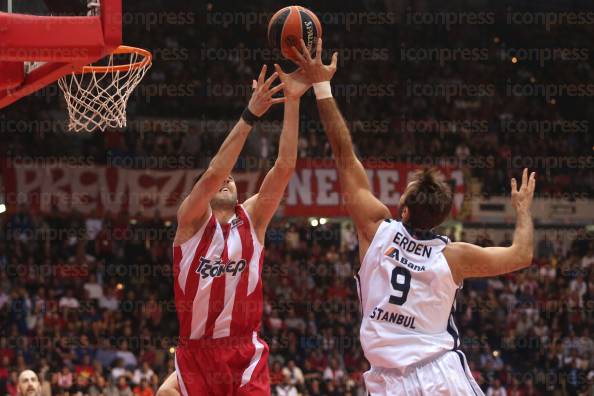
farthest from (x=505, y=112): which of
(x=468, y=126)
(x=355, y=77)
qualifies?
(x=355, y=77)

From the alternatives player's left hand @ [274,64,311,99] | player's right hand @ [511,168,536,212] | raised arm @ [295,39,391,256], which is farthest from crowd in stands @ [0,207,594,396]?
player's right hand @ [511,168,536,212]

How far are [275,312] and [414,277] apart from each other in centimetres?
1370

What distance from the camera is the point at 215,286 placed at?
20.2 feet

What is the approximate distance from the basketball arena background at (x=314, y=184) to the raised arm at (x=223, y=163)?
30.2 ft

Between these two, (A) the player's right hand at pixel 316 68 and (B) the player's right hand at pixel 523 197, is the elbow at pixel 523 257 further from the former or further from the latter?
(A) the player's right hand at pixel 316 68

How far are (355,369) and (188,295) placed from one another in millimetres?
11714

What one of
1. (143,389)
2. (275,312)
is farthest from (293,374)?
(275,312)

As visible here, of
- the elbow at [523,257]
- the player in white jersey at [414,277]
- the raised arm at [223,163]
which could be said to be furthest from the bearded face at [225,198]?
the elbow at [523,257]

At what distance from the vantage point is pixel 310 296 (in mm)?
19359

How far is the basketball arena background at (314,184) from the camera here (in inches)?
679

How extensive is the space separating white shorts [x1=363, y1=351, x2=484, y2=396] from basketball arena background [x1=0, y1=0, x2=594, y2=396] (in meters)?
10.2

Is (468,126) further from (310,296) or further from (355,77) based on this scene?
(310,296)

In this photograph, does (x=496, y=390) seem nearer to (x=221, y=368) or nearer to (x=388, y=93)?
(x=388, y=93)

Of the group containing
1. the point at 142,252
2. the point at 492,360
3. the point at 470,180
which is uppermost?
the point at 470,180
